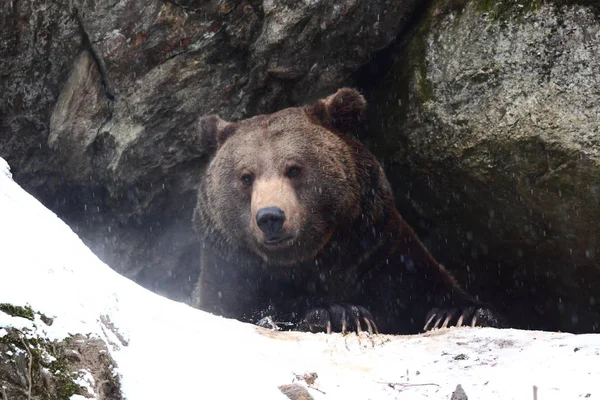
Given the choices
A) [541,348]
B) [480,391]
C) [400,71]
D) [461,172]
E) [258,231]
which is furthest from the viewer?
[400,71]

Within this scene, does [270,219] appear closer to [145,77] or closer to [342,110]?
[342,110]

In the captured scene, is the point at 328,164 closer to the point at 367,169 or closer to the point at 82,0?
the point at 367,169

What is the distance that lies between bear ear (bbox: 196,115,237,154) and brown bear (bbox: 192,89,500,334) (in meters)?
0.14

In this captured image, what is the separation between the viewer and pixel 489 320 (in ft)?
19.3

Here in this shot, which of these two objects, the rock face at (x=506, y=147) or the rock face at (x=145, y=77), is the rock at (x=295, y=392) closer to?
the rock face at (x=506, y=147)

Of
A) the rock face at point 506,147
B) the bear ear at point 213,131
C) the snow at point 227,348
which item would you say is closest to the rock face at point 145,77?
the bear ear at point 213,131

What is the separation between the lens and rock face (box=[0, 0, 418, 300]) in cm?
688

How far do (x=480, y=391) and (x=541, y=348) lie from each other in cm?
64

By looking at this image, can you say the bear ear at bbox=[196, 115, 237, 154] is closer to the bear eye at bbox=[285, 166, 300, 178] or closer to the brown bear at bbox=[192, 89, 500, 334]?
the brown bear at bbox=[192, 89, 500, 334]

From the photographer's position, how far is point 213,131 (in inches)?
270

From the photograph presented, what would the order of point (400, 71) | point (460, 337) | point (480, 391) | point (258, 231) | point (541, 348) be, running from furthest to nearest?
point (400, 71)
point (258, 231)
point (460, 337)
point (541, 348)
point (480, 391)

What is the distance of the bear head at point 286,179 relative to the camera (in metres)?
6.02

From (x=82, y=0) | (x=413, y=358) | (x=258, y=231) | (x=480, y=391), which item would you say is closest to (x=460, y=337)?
(x=413, y=358)

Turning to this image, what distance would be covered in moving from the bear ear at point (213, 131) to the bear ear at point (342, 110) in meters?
0.75
